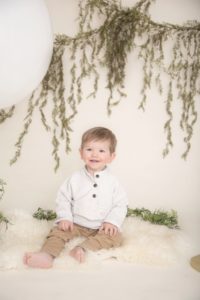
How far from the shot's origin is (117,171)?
191 cm

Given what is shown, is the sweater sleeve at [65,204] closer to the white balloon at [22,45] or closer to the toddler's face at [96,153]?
the toddler's face at [96,153]

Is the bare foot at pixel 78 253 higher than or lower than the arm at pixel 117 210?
lower

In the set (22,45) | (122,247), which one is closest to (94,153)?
(122,247)

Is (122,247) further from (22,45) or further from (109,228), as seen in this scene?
(22,45)

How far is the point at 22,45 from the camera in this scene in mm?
1429

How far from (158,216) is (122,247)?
0.32 m

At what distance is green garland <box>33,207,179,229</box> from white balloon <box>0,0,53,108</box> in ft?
1.61

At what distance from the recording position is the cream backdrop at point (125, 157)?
1876 millimetres

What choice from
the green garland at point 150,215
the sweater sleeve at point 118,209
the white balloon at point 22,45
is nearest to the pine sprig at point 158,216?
the green garland at point 150,215

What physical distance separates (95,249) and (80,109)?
61 cm

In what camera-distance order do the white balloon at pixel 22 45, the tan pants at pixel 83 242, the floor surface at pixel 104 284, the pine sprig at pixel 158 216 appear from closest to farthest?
the floor surface at pixel 104 284
the white balloon at pixel 22 45
the tan pants at pixel 83 242
the pine sprig at pixel 158 216

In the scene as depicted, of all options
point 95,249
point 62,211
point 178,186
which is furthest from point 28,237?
point 178,186

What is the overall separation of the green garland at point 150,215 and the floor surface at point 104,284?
0.36m

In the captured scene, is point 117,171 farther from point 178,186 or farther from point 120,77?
point 120,77
